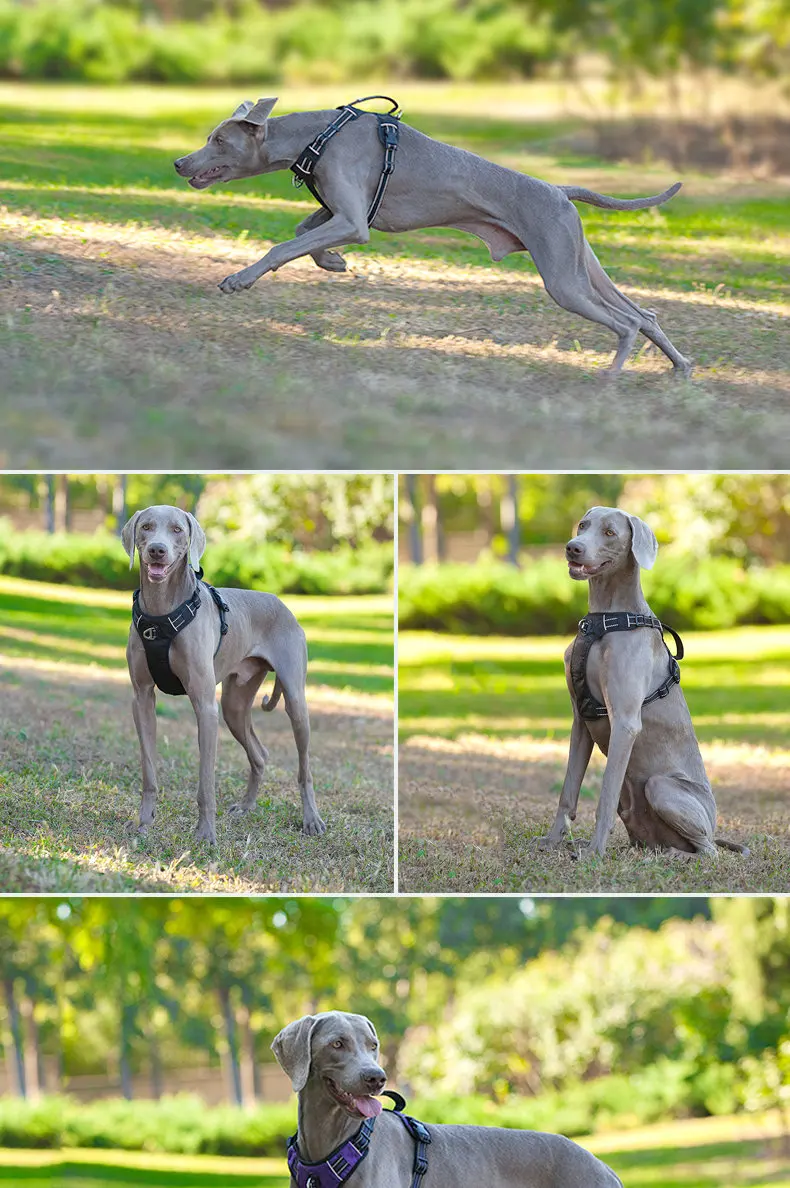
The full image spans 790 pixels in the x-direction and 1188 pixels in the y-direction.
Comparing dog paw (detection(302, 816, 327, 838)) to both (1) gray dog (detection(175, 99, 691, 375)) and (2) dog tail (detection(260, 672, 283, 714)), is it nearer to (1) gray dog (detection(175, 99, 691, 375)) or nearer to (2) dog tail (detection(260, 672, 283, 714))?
(2) dog tail (detection(260, 672, 283, 714))

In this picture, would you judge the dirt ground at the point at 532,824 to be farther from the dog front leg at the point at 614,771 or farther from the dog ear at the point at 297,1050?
the dog ear at the point at 297,1050

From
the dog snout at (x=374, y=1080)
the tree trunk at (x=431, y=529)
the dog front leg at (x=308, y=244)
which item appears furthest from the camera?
the tree trunk at (x=431, y=529)

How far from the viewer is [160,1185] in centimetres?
1188

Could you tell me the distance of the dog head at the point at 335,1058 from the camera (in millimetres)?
4570

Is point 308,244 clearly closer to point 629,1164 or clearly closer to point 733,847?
point 733,847

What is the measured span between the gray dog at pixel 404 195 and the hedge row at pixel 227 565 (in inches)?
58.5

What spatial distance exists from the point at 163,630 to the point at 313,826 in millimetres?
1241

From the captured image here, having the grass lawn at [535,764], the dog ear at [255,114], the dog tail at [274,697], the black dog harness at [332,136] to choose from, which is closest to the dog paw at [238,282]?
the black dog harness at [332,136]

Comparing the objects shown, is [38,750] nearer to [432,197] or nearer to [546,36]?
[432,197]

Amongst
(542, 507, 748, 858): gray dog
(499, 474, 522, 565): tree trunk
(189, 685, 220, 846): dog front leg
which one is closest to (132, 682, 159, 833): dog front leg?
(189, 685, 220, 846): dog front leg

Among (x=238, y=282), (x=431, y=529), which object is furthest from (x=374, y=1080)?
(x=431, y=529)

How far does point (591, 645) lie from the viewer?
6.17 meters

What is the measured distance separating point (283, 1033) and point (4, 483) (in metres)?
3.89

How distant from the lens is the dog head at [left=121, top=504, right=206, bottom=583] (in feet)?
19.4
